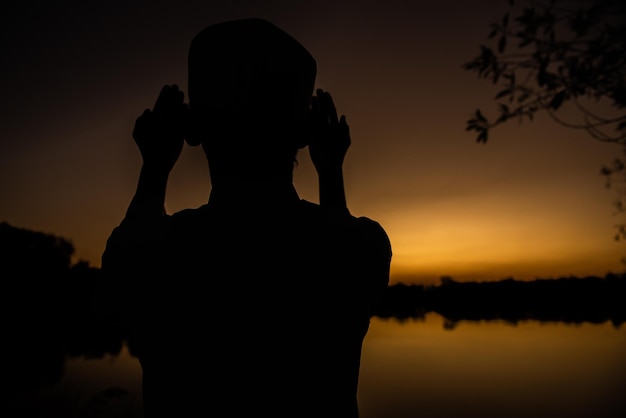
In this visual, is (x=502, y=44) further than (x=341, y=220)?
Yes

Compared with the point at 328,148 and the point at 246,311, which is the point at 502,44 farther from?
the point at 246,311

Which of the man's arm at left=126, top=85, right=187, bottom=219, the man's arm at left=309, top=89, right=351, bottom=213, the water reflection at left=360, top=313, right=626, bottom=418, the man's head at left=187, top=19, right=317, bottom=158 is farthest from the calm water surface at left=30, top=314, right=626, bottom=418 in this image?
the man's head at left=187, top=19, right=317, bottom=158

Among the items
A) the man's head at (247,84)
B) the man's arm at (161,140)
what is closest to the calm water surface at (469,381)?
the man's arm at (161,140)

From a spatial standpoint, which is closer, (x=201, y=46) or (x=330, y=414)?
(x=330, y=414)

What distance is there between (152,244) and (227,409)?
1.52ft

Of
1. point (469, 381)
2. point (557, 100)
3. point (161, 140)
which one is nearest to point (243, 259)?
point (161, 140)

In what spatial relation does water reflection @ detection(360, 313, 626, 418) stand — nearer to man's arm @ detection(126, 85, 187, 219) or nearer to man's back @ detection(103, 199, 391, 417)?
man's back @ detection(103, 199, 391, 417)

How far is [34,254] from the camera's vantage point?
6322 cm

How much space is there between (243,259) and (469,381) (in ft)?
77.8

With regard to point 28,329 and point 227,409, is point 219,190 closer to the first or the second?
point 227,409

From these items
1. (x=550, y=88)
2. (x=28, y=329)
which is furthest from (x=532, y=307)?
(x=550, y=88)

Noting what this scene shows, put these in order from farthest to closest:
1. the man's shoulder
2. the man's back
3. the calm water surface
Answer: the calm water surface < the man's shoulder < the man's back

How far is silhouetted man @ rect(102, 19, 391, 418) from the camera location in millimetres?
1175

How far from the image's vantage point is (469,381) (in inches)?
869
